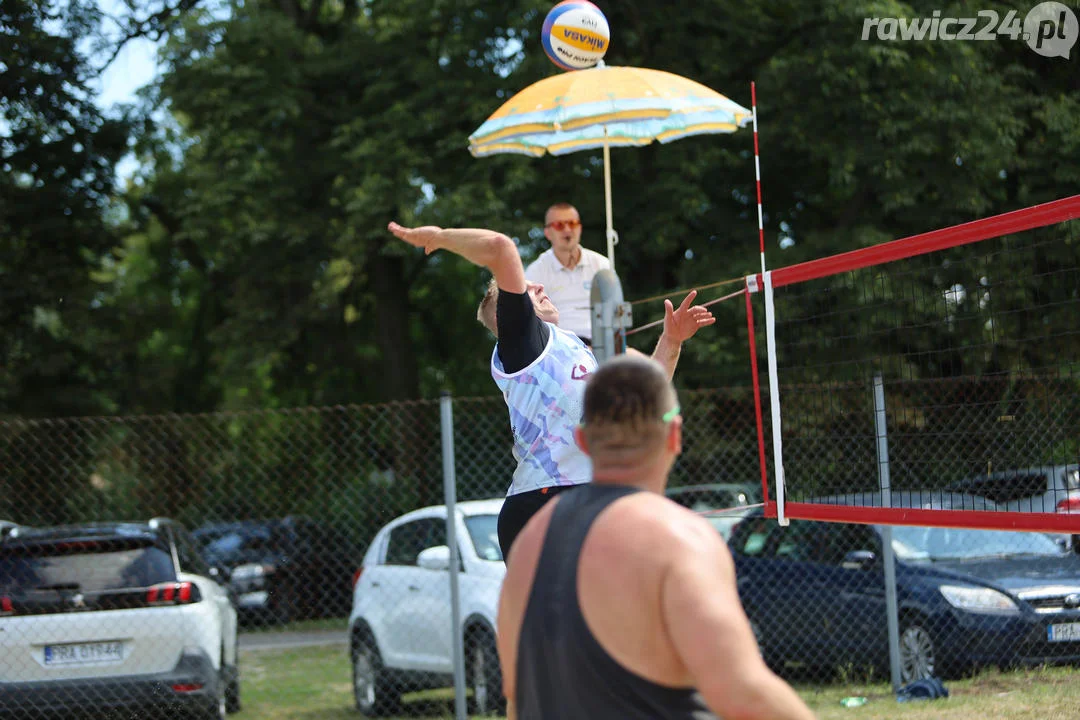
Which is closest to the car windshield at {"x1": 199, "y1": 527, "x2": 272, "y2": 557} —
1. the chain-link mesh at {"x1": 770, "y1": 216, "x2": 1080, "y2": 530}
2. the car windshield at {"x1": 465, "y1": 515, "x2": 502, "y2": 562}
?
the car windshield at {"x1": 465, "y1": 515, "x2": 502, "y2": 562}

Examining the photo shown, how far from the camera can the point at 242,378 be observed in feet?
62.5

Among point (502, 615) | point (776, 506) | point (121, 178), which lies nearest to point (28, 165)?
point (121, 178)

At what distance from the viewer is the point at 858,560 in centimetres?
1045

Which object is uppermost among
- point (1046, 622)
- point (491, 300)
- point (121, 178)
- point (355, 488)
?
point (121, 178)

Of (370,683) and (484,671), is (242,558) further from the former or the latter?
(484,671)

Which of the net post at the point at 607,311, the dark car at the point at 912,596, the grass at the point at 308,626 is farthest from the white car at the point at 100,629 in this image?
the dark car at the point at 912,596

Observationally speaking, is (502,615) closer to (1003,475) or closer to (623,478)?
(623,478)

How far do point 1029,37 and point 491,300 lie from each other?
1367 centimetres

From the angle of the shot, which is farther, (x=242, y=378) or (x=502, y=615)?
(x=242, y=378)

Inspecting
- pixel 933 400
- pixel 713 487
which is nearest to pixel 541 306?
pixel 713 487

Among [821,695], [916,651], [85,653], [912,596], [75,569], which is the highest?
[75,569]

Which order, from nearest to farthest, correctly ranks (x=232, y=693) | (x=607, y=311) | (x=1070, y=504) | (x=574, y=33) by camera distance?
(x=607, y=311) < (x=1070, y=504) < (x=574, y=33) < (x=232, y=693)

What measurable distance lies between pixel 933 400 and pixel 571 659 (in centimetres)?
941

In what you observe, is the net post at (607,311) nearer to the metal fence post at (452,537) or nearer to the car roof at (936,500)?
the car roof at (936,500)
